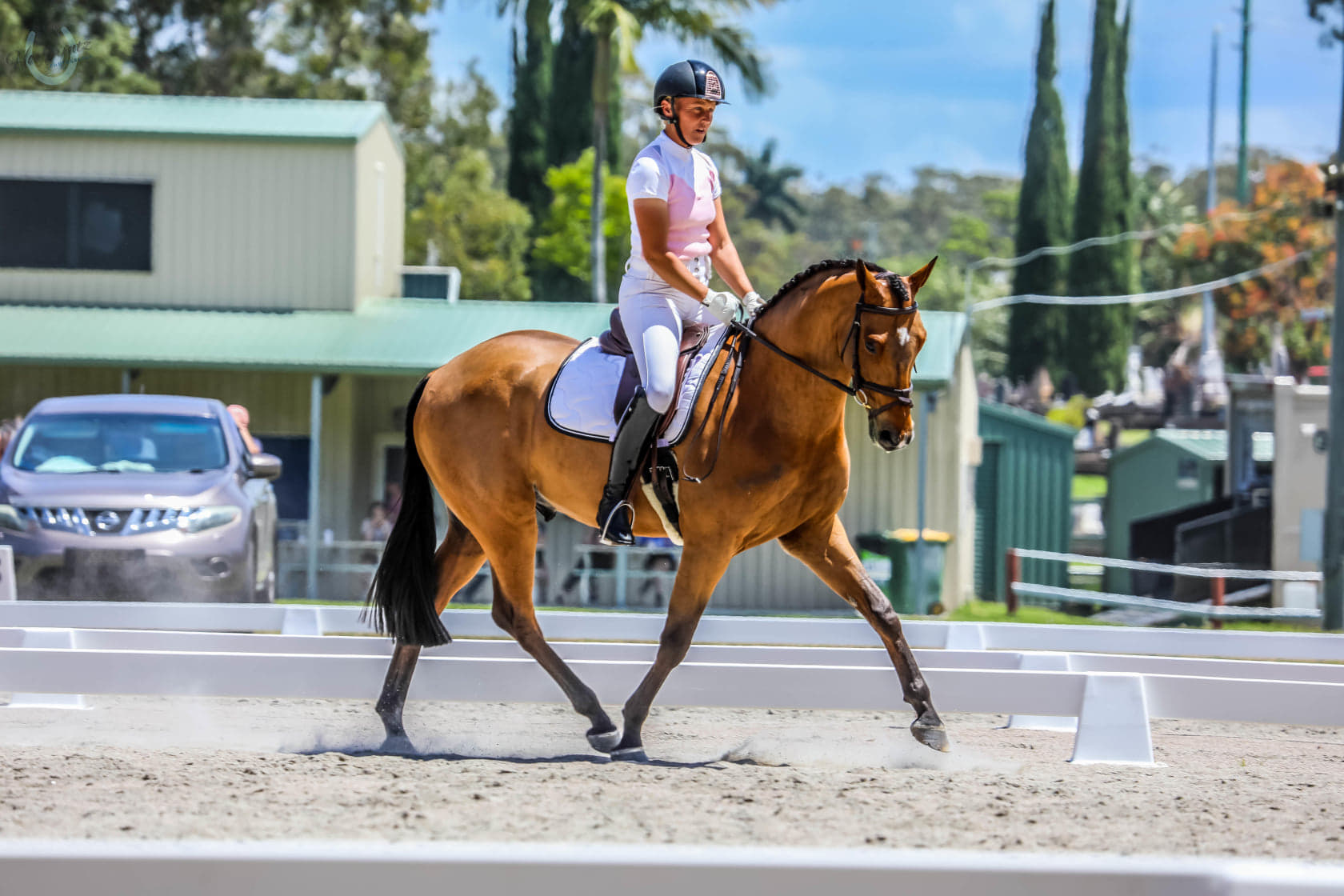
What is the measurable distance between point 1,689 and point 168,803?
78.3 inches

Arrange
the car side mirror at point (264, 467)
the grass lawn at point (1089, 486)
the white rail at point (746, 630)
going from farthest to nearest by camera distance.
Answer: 1. the grass lawn at point (1089, 486)
2. the car side mirror at point (264, 467)
3. the white rail at point (746, 630)

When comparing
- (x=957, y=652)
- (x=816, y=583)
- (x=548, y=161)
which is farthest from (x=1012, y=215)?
(x=957, y=652)

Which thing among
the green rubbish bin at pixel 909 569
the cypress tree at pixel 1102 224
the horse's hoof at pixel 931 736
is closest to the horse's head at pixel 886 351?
the horse's hoof at pixel 931 736

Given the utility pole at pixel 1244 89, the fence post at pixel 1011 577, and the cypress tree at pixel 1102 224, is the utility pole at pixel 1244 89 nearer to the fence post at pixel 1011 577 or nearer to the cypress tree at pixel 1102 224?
the cypress tree at pixel 1102 224

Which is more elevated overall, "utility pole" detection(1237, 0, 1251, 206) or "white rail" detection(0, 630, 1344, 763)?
"utility pole" detection(1237, 0, 1251, 206)

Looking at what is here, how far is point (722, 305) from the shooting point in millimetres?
5609

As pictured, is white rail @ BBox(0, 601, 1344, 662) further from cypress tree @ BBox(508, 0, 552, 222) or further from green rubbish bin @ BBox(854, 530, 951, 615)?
cypress tree @ BBox(508, 0, 552, 222)

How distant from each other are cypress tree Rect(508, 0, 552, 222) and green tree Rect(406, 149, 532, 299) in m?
0.84

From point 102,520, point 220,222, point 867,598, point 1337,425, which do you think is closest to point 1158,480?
point 1337,425

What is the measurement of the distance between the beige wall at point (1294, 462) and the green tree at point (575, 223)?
56.7 feet

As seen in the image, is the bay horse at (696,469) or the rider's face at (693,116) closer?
the bay horse at (696,469)

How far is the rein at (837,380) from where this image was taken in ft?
16.9

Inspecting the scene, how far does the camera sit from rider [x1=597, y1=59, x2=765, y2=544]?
5613mm

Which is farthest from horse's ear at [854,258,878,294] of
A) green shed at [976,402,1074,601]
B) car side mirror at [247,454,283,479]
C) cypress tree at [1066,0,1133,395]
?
cypress tree at [1066,0,1133,395]
